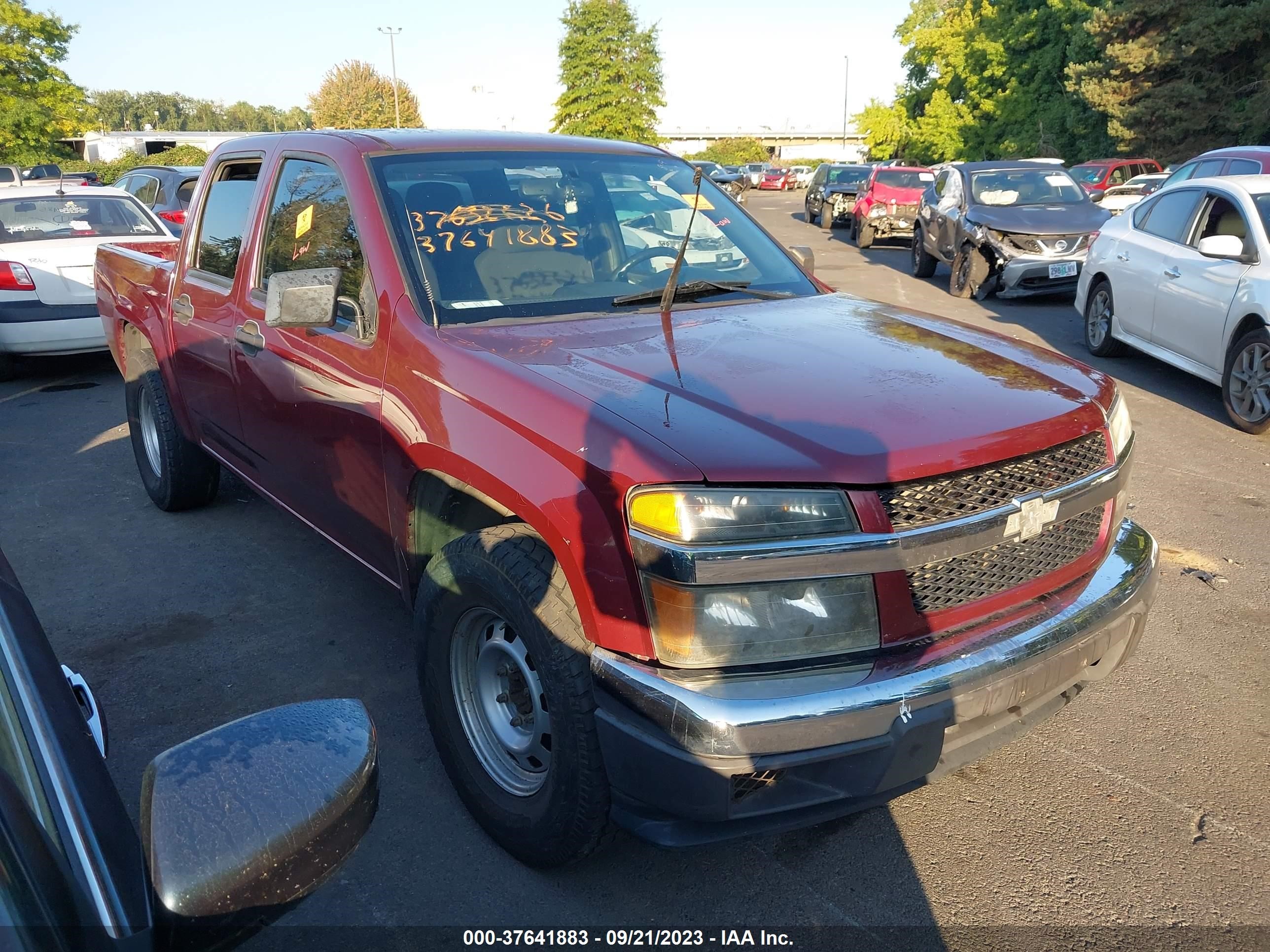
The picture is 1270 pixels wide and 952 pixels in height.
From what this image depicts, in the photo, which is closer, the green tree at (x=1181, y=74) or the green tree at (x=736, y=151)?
the green tree at (x=1181, y=74)

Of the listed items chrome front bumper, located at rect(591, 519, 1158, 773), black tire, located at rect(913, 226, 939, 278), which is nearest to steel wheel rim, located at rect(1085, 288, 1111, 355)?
black tire, located at rect(913, 226, 939, 278)

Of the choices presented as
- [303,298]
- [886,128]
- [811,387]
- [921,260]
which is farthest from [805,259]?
[886,128]

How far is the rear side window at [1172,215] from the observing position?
7.44 m

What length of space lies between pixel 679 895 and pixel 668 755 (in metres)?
0.71

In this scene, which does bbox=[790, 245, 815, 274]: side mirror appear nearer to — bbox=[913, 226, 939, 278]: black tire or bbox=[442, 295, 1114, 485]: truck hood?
bbox=[442, 295, 1114, 485]: truck hood

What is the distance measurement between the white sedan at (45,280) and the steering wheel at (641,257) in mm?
6439

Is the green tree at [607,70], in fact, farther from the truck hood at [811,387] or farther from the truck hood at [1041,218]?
the truck hood at [811,387]

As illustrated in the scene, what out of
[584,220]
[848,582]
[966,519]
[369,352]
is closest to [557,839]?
[848,582]

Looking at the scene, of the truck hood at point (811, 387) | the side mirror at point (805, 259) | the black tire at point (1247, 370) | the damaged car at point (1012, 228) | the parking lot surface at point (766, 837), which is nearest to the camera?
the truck hood at point (811, 387)

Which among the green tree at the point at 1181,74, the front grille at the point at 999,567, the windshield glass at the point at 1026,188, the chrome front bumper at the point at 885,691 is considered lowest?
the chrome front bumper at the point at 885,691

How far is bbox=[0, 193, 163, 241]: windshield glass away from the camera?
8883 mm

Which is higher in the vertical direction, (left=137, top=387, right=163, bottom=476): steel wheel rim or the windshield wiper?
the windshield wiper

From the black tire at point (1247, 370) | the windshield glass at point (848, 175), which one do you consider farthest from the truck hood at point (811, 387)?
the windshield glass at point (848, 175)

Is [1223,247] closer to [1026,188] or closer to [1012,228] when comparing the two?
[1012,228]
